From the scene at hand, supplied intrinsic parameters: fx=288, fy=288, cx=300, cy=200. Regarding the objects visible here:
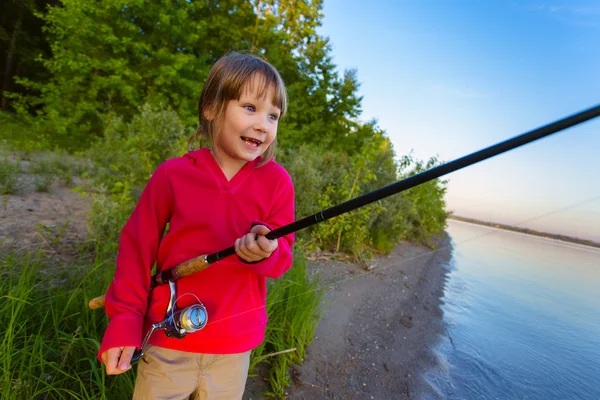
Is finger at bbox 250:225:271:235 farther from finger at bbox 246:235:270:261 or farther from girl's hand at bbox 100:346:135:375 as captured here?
girl's hand at bbox 100:346:135:375

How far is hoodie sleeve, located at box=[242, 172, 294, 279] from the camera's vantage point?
4.08 ft

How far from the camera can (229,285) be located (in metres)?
1.31

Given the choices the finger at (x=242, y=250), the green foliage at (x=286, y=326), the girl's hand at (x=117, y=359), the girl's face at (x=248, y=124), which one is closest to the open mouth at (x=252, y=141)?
the girl's face at (x=248, y=124)

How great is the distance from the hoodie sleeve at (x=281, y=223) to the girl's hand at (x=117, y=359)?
0.57 metres

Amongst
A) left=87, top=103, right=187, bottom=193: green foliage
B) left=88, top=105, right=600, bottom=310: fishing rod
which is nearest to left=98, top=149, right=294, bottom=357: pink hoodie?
left=88, top=105, right=600, bottom=310: fishing rod

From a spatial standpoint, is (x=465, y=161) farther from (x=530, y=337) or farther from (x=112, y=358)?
(x=530, y=337)

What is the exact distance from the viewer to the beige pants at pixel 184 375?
1.19m

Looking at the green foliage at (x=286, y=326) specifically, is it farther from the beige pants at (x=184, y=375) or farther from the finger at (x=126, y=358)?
the finger at (x=126, y=358)

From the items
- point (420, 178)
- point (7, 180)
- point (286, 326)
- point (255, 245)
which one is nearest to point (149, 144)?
point (7, 180)

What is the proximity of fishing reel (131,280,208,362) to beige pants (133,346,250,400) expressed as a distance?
0.37 ft

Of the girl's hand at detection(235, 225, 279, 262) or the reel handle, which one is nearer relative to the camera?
the girl's hand at detection(235, 225, 279, 262)

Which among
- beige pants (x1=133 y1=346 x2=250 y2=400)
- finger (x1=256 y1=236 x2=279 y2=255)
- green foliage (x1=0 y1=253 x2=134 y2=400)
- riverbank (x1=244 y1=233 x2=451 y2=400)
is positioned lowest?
riverbank (x1=244 y1=233 x2=451 y2=400)

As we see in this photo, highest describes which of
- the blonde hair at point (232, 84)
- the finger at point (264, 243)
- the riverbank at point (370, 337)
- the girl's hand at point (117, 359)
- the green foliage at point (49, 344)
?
the blonde hair at point (232, 84)

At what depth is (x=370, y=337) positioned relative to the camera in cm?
292
